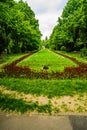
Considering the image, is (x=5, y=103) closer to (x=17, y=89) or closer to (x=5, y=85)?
(x=17, y=89)

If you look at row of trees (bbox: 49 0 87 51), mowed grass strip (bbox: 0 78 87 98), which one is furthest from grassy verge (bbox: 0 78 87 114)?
row of trees (bbox: 49 0 87 51)

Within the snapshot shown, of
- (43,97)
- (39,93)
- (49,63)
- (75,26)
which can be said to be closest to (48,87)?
(39,93)

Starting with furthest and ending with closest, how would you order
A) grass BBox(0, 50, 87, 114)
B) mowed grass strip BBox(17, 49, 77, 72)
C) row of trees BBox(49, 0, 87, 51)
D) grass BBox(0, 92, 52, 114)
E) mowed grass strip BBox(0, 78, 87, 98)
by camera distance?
row of trees BBox(49, 0, 87, 51) → mowed grass strip BBox(17, 49, 77, 72) → mowed grass strip BBox(0, 78, 87, 98) → grass BBox(0, 50, 87, 114) → grass BBox(0, 92, 52, 114)

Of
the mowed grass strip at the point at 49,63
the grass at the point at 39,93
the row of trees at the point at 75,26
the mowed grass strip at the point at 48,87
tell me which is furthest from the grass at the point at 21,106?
the row of trees at the point at 75,26

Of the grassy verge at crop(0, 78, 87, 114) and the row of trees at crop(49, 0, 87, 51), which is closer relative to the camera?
the grassy verge at crop(0, 78, 87, 114)

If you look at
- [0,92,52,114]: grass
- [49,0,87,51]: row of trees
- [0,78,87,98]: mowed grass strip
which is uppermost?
[49,0,87,51]: row of trees

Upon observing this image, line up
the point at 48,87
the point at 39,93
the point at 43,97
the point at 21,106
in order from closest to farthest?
1. the point at 21,106
2. the point at 43,97
3. the point at 39,93
4. the point at 48,87

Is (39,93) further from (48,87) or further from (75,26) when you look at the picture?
(75,26)

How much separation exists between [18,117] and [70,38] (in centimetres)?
4359

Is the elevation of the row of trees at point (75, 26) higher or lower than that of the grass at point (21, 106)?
higher

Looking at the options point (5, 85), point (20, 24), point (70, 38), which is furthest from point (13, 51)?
point (5, 85)

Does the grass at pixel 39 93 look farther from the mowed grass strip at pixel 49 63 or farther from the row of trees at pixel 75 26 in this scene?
the row of trees at pixel 75 26

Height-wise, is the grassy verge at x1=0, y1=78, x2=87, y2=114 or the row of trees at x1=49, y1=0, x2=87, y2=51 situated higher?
the row of trees at x1=49, y1=0, x2=87, y2=51

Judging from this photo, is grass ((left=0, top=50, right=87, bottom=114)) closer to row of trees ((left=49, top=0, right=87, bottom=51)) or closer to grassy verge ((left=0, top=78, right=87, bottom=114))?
grassy verge ((left=0, top=78, right=87, bottom=114))
